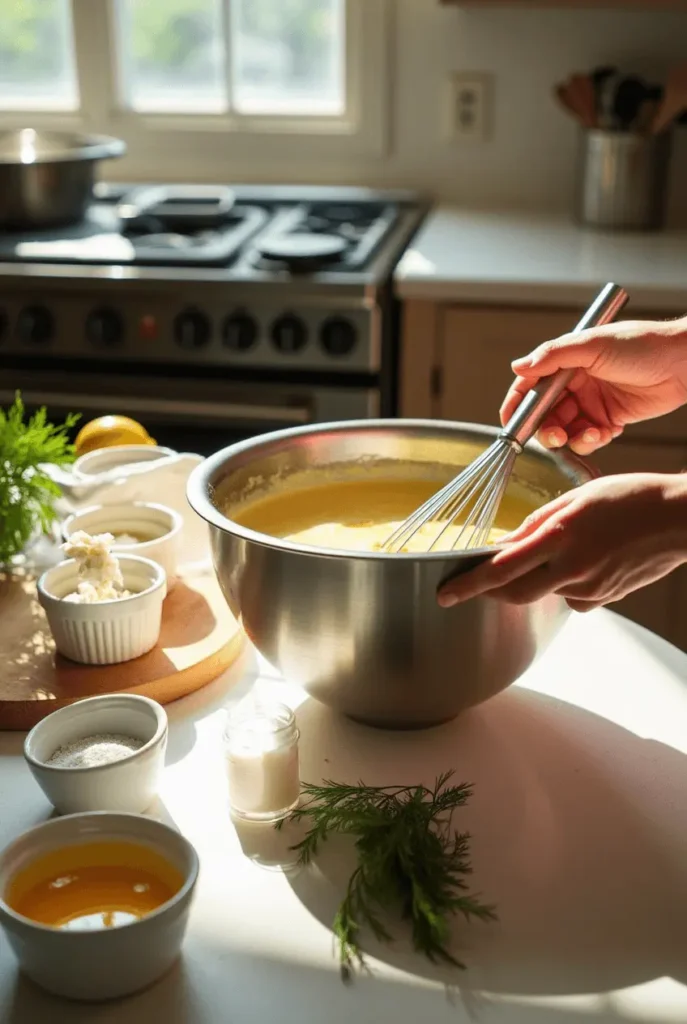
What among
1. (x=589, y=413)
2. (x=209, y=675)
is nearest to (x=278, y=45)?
(x=589, y=413)

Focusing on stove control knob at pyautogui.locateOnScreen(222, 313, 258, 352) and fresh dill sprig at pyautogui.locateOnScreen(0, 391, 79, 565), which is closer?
fresh dill sprig at pyautogui.locateOnScreen(0, 391, 79, 565)

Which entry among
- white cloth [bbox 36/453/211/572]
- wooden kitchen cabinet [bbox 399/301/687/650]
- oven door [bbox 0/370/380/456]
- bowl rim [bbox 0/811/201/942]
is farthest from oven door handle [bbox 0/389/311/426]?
bowl rim [bbox 0/811/201/942]

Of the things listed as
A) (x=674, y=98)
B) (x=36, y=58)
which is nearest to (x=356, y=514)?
(x=674, y=98)

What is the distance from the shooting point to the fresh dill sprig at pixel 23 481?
3.64ft

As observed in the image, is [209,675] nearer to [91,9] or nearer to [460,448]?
[460,448]

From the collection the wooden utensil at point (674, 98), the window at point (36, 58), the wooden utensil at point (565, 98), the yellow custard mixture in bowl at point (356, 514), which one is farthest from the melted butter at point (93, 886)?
the window at point (36, 58)

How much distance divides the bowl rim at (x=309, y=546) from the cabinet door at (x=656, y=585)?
3.32 ft

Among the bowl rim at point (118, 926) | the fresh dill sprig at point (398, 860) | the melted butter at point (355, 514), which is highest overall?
the melted butter at point (355, 514)

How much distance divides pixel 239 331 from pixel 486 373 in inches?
17.0

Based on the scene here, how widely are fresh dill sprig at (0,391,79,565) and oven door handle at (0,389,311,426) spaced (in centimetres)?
90

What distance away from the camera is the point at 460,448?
3.49 ft

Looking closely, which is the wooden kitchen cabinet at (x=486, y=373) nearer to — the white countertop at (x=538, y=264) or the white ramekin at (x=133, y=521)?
the white countertop at (x=538, y=264)

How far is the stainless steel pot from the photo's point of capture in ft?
7.16

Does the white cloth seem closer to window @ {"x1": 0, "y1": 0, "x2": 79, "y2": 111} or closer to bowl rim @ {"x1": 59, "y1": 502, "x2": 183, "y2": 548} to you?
bowl rim @ {"x1": 59, "y1": 502, "x2": 183, "y2": 548}
